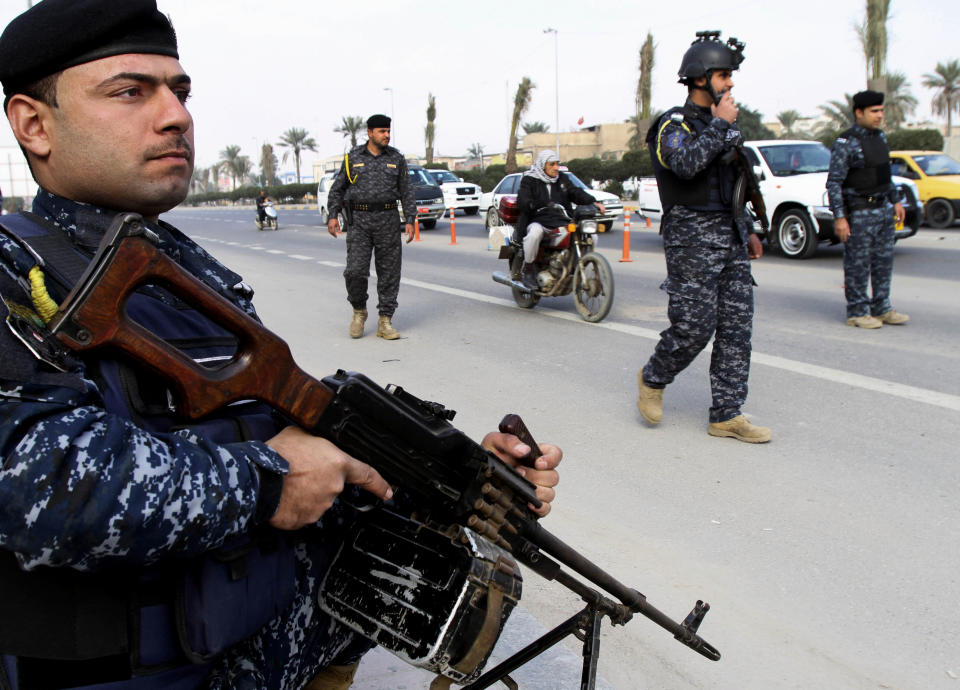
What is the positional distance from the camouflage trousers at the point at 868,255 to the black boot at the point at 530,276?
2.94 m

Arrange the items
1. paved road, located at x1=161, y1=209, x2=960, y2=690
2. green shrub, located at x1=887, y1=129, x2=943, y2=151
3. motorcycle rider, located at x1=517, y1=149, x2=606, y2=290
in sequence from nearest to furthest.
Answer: paved road, located at x1=161, y1=209, x2=960, y2=690, motorcycle rider, located at x1=517, y1=149, x2=606, y2=290, green shrub, located at x1=887, y1=129, x2=943, y2=151

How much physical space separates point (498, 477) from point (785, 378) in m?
4.69

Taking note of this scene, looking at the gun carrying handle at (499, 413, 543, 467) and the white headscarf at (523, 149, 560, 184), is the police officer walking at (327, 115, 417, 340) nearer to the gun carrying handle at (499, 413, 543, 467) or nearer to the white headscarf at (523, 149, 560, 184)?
the white headscarf at (523, 149, 560, 184)

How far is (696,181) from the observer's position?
4504 mm

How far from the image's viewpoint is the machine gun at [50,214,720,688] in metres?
1.21

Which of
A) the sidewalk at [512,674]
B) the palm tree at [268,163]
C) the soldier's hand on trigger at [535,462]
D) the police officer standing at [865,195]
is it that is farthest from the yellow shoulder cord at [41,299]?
the palm tree at [268,163]

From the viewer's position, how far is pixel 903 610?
9.55ft

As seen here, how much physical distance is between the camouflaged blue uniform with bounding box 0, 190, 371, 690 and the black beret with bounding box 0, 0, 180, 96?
21 centimetres

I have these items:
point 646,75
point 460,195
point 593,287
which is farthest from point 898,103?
point 593,287

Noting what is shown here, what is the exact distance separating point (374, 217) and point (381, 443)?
6.13 m

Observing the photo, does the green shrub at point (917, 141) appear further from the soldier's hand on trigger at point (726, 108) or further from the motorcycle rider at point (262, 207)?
the soldier's hand on trigger at point (726, 108)

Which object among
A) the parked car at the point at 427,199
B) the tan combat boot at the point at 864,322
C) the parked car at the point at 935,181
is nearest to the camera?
the tan combat boot at the point at 864,322

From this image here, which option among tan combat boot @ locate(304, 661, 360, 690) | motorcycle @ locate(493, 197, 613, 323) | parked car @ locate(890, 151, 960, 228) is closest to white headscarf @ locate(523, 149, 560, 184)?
motorcycle @ locate(493, 197, 613, 323)

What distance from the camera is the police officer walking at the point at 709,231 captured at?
4.40m
